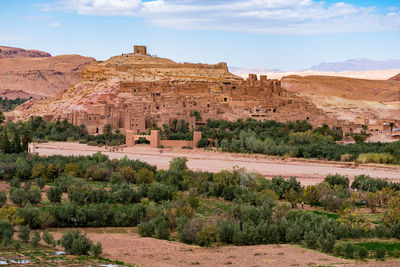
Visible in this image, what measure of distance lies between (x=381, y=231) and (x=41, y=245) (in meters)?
9.95

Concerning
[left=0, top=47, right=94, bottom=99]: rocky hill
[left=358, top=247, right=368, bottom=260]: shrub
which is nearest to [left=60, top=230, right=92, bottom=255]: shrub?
[left=358, top=247, right=368, bottom=260]: shrub

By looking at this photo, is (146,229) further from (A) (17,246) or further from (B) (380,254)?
(B) (380,254)

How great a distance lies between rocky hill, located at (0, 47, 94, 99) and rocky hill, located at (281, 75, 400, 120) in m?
43.8

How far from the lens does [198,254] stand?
54.5 ft

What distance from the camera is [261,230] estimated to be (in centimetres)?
1852

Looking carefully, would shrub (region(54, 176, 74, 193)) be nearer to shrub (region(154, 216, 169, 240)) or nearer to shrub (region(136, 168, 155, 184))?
shrub (region(136, 168, 155, 184))

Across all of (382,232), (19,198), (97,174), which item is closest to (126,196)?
(19,198)

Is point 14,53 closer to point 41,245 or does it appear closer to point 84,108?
point 84,108

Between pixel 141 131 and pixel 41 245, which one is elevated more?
pixel 141 131

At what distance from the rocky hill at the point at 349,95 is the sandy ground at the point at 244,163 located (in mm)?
21352

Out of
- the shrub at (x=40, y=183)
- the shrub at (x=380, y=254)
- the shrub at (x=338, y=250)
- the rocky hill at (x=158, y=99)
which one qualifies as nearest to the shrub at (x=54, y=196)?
the shrub at (x=40, y=183)

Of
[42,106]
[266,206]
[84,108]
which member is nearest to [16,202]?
[266,206]

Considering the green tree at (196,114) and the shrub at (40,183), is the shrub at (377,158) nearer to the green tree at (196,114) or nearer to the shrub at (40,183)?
the green tree at (196,114)

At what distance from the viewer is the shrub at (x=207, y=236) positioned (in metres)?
17.8
